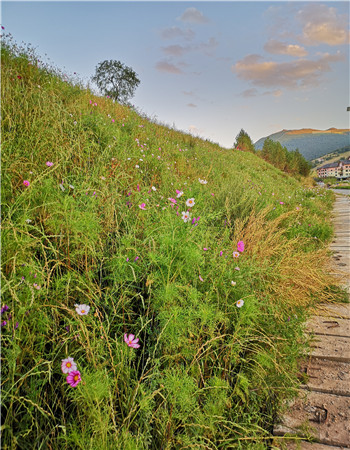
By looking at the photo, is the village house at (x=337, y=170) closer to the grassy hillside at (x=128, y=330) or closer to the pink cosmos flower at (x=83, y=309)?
the grassy hillside at (x=128, y=330)

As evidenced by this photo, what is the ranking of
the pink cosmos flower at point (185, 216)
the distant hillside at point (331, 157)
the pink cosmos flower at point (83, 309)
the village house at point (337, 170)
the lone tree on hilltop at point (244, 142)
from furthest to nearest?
the distant hillside at point (331, 157), the village house at point (337, 170), the lone tree on hilltop at point (244, 142), the pink cosmos flower at point (185, 216), the pink cosmos flower at point (83, 309)

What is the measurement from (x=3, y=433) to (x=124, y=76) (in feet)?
109

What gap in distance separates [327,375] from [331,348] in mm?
337

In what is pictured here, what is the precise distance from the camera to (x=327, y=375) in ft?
6.63

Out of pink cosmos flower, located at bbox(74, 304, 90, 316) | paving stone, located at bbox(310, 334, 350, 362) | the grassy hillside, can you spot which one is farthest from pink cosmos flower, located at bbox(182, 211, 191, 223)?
paving stone, located at bbox(310, 334, 350, 362)

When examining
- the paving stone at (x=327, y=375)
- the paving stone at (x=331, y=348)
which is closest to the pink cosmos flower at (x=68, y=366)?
the paving stone at (x=327, y=375)

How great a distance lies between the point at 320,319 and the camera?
9.21 ft

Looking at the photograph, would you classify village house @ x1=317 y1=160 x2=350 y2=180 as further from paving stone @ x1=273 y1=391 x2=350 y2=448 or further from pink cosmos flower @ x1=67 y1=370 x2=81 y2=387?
pink cosmos flower @ x1=67 y1=370 x2=81 y2=387

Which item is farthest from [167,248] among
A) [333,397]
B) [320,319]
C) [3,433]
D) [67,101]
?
[67,101]

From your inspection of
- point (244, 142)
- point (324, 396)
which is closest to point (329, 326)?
point (324, 396)

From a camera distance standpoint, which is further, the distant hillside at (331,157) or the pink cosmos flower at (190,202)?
the distant hillside at (331,157)

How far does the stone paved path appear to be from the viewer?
1.58m

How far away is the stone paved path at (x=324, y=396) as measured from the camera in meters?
1.58

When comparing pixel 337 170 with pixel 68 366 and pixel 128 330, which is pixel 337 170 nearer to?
pixel 128 330
